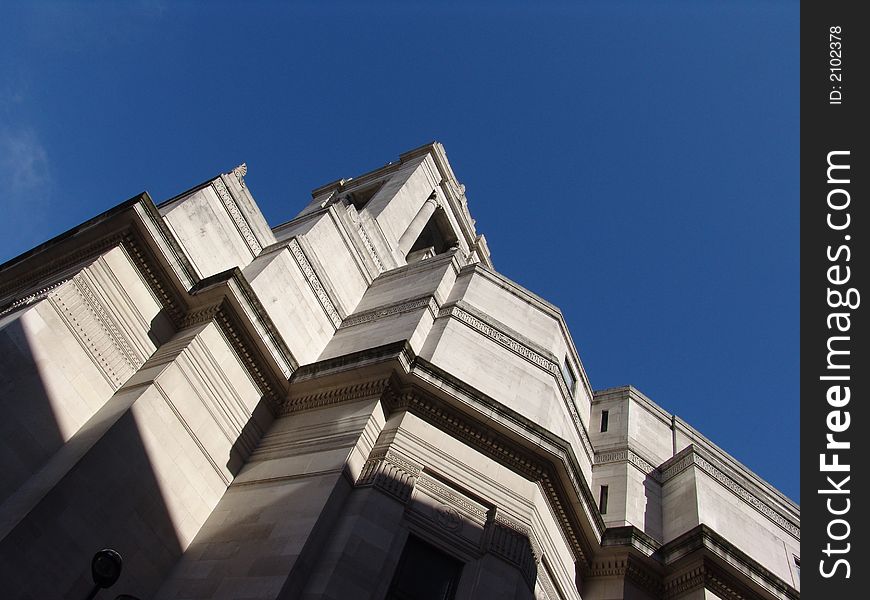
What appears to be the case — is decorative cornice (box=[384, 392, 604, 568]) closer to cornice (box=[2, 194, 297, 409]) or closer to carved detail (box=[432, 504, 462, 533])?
carved detail (box=[432, 504, 462, 533])

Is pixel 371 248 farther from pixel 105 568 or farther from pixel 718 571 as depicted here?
pixel 105 568

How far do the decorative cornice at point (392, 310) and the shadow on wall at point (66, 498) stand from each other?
7.18 metres

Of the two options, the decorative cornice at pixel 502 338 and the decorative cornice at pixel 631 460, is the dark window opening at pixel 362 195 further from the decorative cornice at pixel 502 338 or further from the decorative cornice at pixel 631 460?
the decorative cornice at pixel 631 460

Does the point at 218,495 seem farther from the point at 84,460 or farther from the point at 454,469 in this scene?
the point at 454,469

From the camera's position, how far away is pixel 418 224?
31688mm

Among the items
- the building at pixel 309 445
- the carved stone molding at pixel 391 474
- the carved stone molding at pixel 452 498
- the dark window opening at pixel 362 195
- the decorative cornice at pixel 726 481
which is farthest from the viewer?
the dark window opening at pixel 362 195

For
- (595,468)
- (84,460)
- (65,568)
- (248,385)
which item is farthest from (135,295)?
(595,468)

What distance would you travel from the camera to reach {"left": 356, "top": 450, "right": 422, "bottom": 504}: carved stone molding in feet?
40.7

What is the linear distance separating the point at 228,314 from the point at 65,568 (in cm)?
594

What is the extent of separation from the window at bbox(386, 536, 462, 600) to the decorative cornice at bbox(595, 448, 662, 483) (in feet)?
29.5

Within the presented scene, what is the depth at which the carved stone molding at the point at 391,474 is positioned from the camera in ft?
40.7

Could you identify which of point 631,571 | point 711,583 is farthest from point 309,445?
point 711,583

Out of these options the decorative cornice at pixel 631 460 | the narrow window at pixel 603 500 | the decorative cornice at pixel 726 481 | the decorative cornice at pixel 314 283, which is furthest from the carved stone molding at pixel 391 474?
the decorative cornice at pixel 726 481

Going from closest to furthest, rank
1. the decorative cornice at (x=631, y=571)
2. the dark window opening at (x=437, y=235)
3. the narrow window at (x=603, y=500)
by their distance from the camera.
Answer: the decorative cornice at (x=631, y=571) < the narrow window at (x=603, y=500) < the dark window opening at (x=437, y=235)
